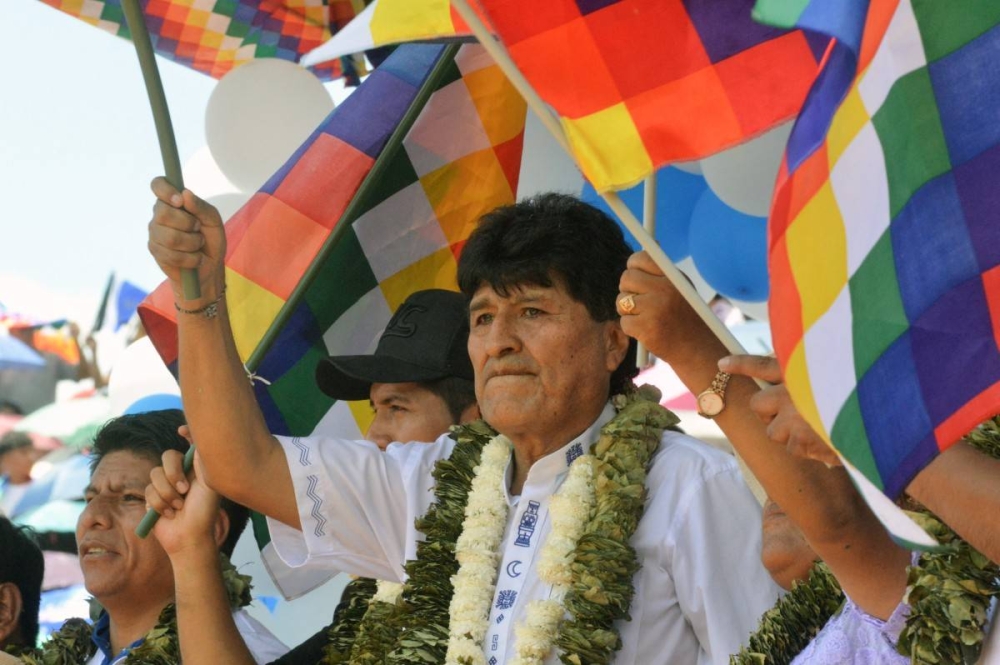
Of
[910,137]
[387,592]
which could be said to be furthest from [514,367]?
[910,137]

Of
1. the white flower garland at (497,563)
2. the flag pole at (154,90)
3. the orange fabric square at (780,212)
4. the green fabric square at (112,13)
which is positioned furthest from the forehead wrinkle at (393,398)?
the green fabric square at (112,13)

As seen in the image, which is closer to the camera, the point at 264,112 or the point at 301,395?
the point at 301,395

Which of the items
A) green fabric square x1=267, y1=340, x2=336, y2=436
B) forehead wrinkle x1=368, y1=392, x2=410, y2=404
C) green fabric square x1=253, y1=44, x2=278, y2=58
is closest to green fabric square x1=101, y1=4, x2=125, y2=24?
green fabric square x1=253, y1=44, x2=278, y2=58

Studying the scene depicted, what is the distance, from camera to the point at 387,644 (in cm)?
288

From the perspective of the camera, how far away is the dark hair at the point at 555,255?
9.50ft

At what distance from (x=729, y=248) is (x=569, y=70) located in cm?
209

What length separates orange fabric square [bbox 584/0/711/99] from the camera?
2.30 m

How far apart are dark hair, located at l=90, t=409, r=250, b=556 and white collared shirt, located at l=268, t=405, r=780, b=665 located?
2.25 ft

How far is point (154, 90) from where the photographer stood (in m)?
2.62

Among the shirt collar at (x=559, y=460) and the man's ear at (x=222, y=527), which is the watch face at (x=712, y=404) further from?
the man's ear at (x=222, y=527)

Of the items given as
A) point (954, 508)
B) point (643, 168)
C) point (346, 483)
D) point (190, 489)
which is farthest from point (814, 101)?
point (190, 489)

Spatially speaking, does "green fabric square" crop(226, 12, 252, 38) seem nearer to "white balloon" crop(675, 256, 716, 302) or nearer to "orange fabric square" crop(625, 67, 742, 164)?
"white balloon" crop(675, 256, 716, 302)

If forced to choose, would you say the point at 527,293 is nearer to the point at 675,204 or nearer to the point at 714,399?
the point at 714,399

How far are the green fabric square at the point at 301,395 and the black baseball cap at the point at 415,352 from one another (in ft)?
0.64
